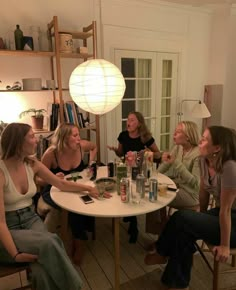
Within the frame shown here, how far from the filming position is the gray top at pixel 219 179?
4.83ft

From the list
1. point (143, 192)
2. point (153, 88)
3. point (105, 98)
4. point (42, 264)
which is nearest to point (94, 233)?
point (143, 192)

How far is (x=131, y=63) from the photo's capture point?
3.50 m

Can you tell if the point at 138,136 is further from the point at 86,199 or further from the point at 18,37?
the point at 18,37

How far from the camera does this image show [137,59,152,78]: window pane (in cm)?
359

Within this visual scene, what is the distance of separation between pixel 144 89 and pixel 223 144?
7.58 ft

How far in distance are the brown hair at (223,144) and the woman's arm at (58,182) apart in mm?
855

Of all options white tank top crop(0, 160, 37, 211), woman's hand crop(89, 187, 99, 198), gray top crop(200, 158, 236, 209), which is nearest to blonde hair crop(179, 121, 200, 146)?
gray top crop(200, 158, 236, 209)

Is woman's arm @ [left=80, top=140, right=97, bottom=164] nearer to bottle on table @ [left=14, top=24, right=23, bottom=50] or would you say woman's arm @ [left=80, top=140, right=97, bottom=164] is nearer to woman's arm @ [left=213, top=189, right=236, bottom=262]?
bottle on table @ [left=14, top=24, right=23, bottom=50]

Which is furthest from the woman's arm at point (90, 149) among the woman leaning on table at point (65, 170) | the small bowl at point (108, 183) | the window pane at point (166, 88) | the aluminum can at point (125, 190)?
the window pane at point (166, 88)

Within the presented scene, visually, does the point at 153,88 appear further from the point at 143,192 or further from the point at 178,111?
the point at 143,192

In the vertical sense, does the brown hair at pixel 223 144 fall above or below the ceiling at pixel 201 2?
below

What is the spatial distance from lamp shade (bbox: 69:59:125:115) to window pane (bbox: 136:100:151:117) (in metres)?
1.95

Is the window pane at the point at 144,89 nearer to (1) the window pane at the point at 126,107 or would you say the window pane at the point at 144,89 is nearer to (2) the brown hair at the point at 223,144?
(1) the window pane at the point at 126,107

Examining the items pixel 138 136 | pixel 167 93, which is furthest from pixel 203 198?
pixel 167 93
